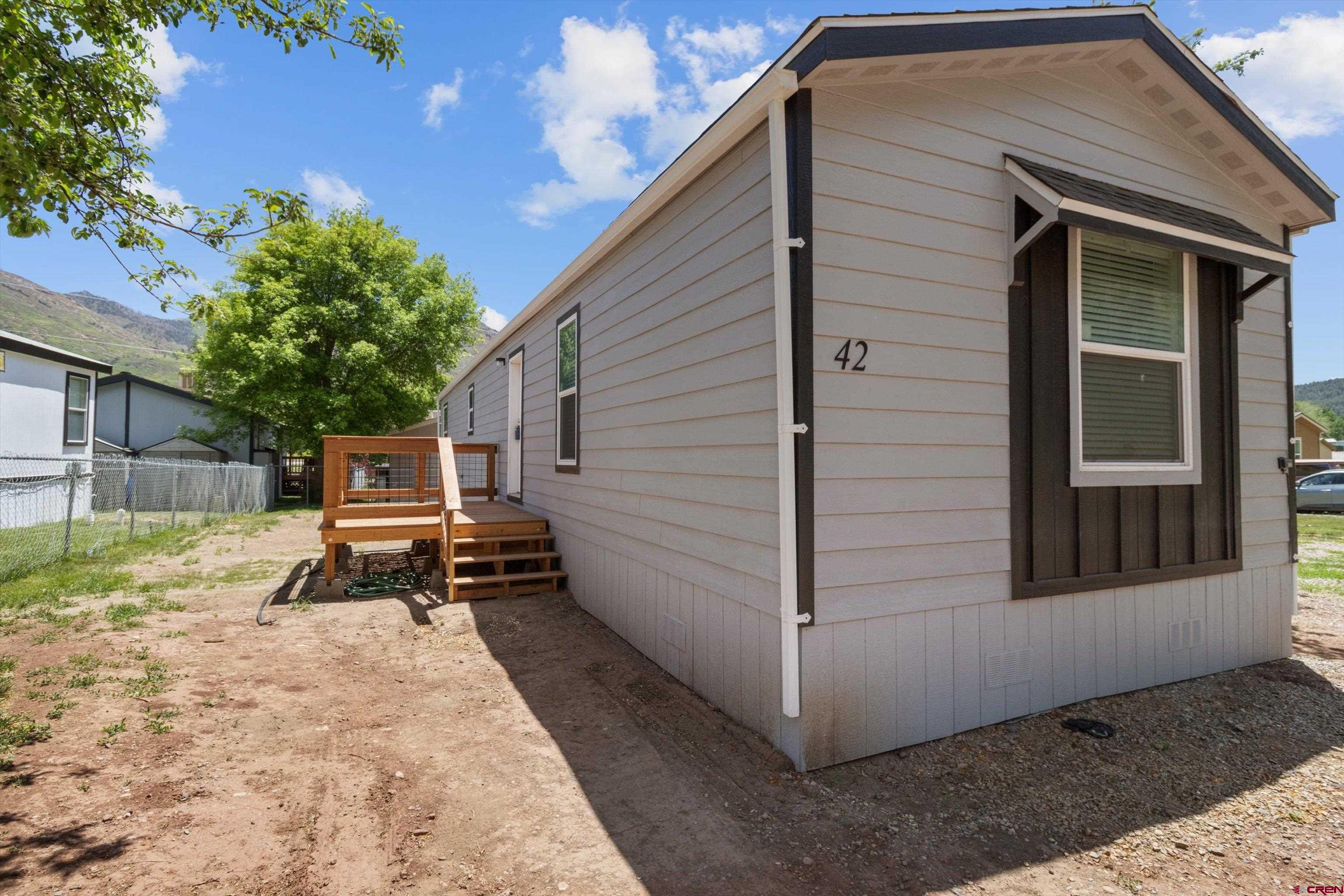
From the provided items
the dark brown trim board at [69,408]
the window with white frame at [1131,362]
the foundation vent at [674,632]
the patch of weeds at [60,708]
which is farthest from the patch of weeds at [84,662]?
Result: the dark brown trim board at [69,408]

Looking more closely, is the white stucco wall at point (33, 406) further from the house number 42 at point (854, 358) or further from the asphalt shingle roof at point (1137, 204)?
the asphalt shingle roof at point (1137, 204)

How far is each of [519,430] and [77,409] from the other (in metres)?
13.3

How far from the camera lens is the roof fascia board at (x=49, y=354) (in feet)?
39.4

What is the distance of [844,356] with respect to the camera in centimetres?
300

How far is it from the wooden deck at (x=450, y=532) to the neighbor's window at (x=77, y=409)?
12.0 m

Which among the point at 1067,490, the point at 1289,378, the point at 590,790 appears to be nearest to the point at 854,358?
the point at 1067,490

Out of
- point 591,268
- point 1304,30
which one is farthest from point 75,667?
point 1304,30

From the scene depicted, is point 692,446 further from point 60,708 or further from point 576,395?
point 60,708

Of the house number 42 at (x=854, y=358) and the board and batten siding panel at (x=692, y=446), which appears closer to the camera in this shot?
the house number 42 at (x=854, y=358)

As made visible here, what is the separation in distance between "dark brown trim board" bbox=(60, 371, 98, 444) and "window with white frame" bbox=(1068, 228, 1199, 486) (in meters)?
18.7

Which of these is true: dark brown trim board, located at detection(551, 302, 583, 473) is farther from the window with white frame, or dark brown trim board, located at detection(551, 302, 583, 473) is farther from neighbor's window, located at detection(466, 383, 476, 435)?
neighbor's window, located at detection(466, 383, 476, 435)

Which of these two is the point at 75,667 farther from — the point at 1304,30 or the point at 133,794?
the point at 1304,30

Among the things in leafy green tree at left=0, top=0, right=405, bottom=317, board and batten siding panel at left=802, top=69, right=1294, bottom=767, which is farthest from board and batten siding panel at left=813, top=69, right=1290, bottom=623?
leafy green tree at left=0, top=0, right=405, bottom=317

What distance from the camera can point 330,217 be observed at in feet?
67.5
